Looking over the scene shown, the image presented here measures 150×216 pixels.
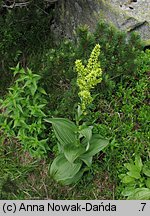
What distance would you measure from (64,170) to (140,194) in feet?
2.52

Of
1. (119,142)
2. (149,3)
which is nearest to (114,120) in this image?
(119,142)

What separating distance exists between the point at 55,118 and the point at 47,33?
1595 mm

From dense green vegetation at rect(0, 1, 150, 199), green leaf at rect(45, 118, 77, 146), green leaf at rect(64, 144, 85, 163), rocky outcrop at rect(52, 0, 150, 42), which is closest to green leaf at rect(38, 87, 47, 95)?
dense green vegetation at rect(0, 1, 150, 199)

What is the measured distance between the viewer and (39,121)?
16.1 feet

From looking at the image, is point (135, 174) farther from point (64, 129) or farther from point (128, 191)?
point (64, 129)

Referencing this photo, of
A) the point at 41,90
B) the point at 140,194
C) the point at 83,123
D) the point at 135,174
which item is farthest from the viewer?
the point at 41,90

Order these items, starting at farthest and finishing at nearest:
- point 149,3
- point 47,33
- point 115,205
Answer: point 47,33
point 149,3
point 115,205

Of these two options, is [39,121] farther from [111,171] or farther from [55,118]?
[111,171]

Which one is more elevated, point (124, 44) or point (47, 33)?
point (124, 44)

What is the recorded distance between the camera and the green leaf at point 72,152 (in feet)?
14.8

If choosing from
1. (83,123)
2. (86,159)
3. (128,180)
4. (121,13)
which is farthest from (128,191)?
(121,13)

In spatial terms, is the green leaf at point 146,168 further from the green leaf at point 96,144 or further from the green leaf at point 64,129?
the green leaf at point 64,129

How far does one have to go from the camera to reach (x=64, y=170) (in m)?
4.70

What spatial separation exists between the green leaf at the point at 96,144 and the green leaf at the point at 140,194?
516mm
